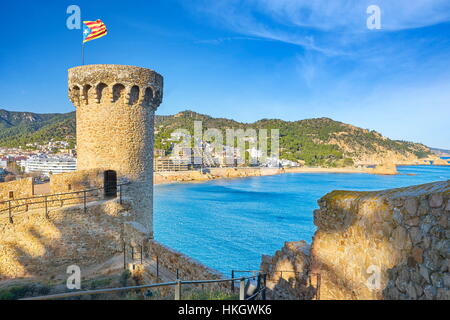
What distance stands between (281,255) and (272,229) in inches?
971

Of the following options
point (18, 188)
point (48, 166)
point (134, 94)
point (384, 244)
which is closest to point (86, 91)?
point (134, 94)

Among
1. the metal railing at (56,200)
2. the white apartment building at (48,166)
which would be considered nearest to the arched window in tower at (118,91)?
the metal railing at (56,200)

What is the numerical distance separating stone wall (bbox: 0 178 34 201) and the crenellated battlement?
3.04m

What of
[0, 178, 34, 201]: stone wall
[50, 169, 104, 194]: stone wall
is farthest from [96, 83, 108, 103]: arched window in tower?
[0, 178, 34, 201]: stone wall

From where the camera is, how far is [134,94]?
10.1 meters

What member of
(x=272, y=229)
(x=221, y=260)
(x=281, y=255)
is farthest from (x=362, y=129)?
(x=281, y=255)

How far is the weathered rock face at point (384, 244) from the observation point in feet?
9.64

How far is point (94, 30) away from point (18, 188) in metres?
6.25

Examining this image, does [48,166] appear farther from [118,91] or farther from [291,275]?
[291,275]

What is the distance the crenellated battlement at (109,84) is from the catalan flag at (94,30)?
68.0 inches

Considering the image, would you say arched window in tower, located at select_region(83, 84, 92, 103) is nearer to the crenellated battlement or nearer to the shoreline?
the crenellated battlement
